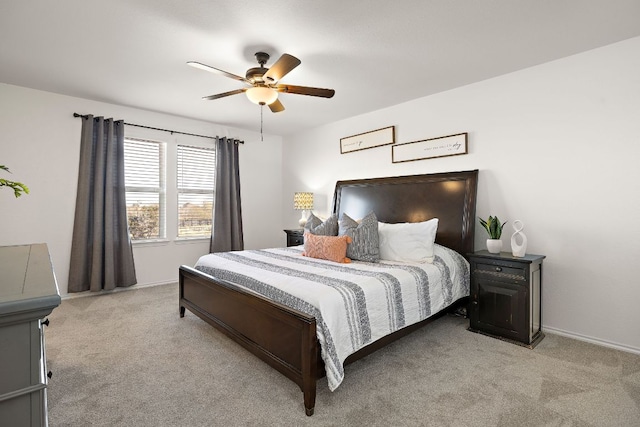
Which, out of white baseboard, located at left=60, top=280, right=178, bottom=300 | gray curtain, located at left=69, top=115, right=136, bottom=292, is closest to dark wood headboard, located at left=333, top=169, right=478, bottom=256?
white baseboard, located at left=60, top=280, right=178, bottom=300

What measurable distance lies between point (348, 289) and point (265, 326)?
65 centimetres

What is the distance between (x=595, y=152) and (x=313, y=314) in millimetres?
2856

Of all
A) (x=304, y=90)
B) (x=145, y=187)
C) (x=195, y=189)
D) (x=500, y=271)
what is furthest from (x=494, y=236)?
(x=145, y=187)

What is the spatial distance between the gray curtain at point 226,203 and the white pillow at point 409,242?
9.17ft

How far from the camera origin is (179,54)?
2.92 metres

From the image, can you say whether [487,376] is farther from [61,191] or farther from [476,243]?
[61,191]

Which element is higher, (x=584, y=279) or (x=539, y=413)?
(x=584, y=279)

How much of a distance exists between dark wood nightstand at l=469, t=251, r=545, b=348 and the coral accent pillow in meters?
1.23

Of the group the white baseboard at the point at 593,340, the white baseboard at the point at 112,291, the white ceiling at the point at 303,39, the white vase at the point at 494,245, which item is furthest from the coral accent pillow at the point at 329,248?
the white baseboard at the point at 112,291

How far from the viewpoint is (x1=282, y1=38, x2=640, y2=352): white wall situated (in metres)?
2.69

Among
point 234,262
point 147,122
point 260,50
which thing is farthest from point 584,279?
point 147,122

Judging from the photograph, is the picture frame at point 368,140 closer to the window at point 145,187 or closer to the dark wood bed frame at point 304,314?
the dark wood bed frame at point 304,314

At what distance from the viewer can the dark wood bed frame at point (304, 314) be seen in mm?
1977

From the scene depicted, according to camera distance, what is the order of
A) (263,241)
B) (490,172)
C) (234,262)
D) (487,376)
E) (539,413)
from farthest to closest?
(263,241)
(490,172)
(234,262)
(487,376)
(539,413)
